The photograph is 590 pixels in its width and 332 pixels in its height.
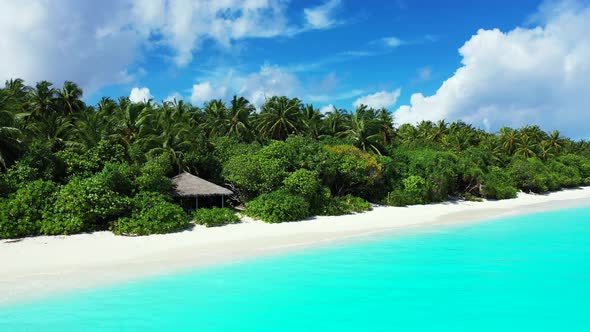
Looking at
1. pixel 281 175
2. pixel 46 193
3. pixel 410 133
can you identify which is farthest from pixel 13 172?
pixel 410 133

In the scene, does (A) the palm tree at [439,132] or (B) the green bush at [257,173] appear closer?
(B) the green bush at [257,173]

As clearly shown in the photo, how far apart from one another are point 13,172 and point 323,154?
16.9m

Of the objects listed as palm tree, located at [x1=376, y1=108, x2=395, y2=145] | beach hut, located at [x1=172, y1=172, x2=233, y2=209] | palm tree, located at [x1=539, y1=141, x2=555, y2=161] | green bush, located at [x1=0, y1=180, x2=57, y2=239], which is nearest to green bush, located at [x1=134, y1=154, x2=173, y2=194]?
beach hut, located at [x1=172, y1=172, x2=233, y2=209]

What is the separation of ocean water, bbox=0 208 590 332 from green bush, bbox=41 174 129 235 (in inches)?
286

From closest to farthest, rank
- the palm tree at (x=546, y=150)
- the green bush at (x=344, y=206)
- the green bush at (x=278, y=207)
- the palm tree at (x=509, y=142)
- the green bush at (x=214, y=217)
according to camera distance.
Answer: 1. the green bush at (x=214, y=217)
2. the green bush at (x=278, y=207)
3. the green bush at (x=344, y=206)
4. the palm tree at (x=509, y=142)
5. the palm tree at (x=546, y=150)

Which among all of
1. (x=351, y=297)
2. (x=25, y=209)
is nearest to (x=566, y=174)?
(x=351, y=297)

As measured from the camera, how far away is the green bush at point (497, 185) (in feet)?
127

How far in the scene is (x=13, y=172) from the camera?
807 inches

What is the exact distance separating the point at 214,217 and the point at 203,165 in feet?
26.2

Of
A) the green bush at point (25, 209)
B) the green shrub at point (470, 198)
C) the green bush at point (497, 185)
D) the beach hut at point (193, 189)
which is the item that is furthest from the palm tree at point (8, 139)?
the green bush at point (497, 185)

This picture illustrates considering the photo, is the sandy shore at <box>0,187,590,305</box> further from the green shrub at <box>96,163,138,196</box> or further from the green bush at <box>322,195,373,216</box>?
the green shrub at <box>96,163,138,196</box>

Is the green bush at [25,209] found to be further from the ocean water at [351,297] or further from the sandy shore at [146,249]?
the ocean water at [351,297]

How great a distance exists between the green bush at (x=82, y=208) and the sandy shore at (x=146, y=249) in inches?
22.7

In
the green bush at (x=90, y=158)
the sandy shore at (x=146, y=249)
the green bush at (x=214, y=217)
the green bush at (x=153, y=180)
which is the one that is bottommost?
the sandy shore at (x=146, y=249)
